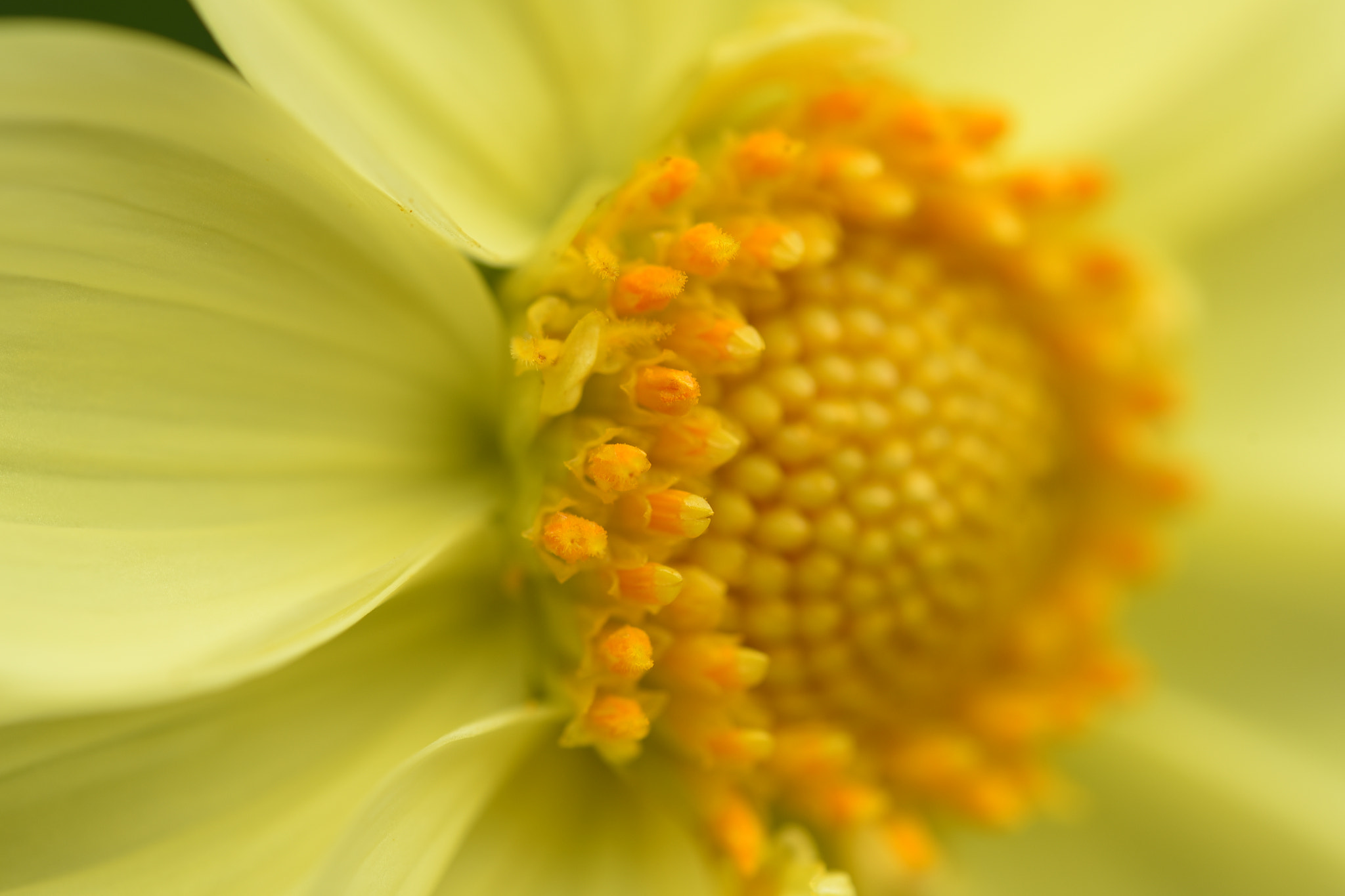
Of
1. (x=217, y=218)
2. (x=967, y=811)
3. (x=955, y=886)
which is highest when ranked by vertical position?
(x=217, y=218)

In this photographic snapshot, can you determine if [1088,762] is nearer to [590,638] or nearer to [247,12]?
[590,638]

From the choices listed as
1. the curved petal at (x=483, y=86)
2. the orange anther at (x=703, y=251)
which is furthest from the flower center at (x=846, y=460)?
the curved petal at (x=483, y=86)

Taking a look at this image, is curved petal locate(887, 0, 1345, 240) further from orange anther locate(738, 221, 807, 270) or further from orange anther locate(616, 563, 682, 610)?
orange anther locate(616, 563, 682, 610)

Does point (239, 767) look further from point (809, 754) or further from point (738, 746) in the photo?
point (809, 754)

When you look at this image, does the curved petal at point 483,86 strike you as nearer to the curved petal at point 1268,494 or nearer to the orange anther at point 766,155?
the orange anther at point 766,155

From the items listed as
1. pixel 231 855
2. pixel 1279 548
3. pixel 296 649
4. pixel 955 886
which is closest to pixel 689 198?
pixel 296 649

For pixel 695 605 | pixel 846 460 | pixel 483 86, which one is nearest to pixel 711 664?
pixel 695 605

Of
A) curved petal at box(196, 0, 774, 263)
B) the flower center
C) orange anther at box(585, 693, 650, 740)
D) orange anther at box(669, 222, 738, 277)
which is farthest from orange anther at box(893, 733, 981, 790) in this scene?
curved petal at box(196, 0, 774, 263)
